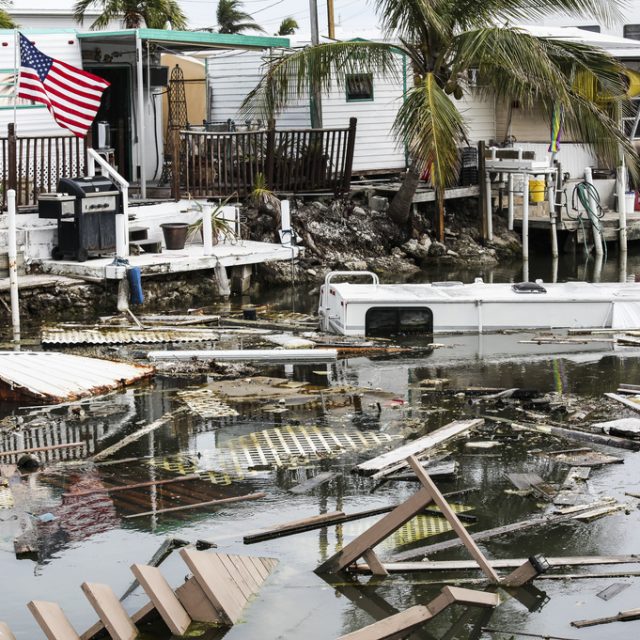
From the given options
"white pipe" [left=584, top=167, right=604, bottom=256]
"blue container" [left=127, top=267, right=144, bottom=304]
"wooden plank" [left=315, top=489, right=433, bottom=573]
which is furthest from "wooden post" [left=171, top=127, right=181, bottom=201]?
"wooden plank" [left=315, top=489, right=433, bottom=573]

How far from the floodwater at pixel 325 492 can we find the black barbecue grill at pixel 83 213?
5.99 metres

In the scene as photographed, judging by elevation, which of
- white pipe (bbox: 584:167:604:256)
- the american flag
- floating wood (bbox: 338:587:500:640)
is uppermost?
the american flag

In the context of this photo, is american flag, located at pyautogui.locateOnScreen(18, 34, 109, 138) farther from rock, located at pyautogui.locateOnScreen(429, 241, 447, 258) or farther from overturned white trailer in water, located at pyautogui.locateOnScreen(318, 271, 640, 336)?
rock, located at pyautogui.locateOnScreen(429, 241, 447, 258)

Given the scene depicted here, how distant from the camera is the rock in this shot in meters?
27.9

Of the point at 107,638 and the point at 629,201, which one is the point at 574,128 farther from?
the point at 107,638

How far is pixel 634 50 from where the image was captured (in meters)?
31.1

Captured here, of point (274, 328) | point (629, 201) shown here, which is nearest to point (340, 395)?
point (274, 328)

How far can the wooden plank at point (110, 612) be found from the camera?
25.4 feet

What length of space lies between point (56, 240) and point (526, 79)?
9.87 meters

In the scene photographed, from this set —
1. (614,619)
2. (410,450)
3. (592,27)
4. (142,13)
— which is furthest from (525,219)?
(614,619)

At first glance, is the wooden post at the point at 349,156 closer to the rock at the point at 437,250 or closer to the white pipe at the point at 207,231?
the rock at the point at 437,250

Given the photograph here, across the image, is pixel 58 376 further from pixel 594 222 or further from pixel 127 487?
pixel 594 222

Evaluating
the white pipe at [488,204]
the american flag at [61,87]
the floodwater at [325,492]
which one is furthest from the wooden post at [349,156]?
the floodwater at [325,492]

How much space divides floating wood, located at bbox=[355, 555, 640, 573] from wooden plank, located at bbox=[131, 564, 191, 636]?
1.49m
